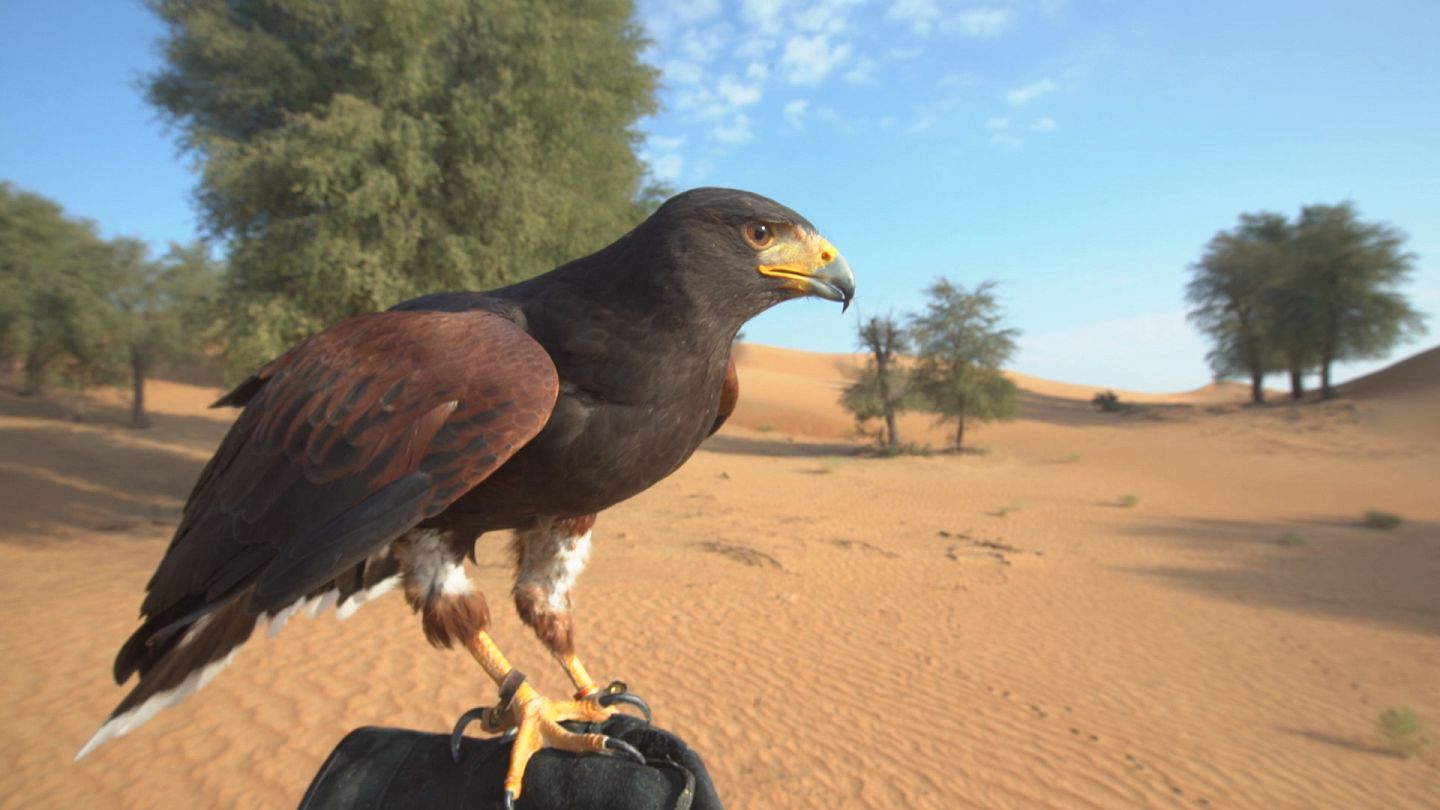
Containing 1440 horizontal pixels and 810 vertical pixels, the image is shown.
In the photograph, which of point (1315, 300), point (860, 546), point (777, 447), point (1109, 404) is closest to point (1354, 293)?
point (1315, 300)

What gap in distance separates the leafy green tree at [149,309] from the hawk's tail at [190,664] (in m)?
20.4

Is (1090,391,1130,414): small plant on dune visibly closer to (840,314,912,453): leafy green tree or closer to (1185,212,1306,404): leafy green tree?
(1185,212,1306,404): leafy green tree

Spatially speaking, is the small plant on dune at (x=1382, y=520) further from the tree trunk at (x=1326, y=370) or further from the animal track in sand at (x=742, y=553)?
the tree trunk at (x=1326, y=370)

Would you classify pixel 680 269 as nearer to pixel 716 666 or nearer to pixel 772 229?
pixel 772 229

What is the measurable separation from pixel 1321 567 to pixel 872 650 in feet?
26.9

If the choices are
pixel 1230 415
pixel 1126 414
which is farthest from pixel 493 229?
pixel 1126 414

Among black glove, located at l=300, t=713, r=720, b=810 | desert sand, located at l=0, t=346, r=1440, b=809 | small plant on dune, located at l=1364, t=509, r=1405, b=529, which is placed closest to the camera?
black glove, located at l=300, t=713, r=720, b=810

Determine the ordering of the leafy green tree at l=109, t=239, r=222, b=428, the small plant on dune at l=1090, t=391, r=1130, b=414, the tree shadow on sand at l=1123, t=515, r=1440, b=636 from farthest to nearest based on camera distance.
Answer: the small plant on dune at l=1090, t=391, r=1130, b=414 → the leafy green tree at l=109, t=239, r=222, b=428 → the tree shadow on sand at l=1123, t=515, r=1440, b=636

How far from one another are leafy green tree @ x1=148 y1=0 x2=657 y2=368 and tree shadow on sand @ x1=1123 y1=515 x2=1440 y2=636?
35.2 feet

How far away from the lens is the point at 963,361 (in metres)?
22.8

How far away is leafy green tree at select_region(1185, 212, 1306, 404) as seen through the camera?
1147 inches

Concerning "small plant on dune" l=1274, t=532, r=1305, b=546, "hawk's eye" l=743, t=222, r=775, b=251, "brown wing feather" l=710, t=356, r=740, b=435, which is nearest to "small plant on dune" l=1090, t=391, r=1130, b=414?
"small plant on dune" l=1274, t=532, r=1305, b=546

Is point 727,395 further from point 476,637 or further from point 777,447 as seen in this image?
point 777,447

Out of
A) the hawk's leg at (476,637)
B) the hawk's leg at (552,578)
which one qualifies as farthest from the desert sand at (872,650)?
the hawk's leg at (476,637)
